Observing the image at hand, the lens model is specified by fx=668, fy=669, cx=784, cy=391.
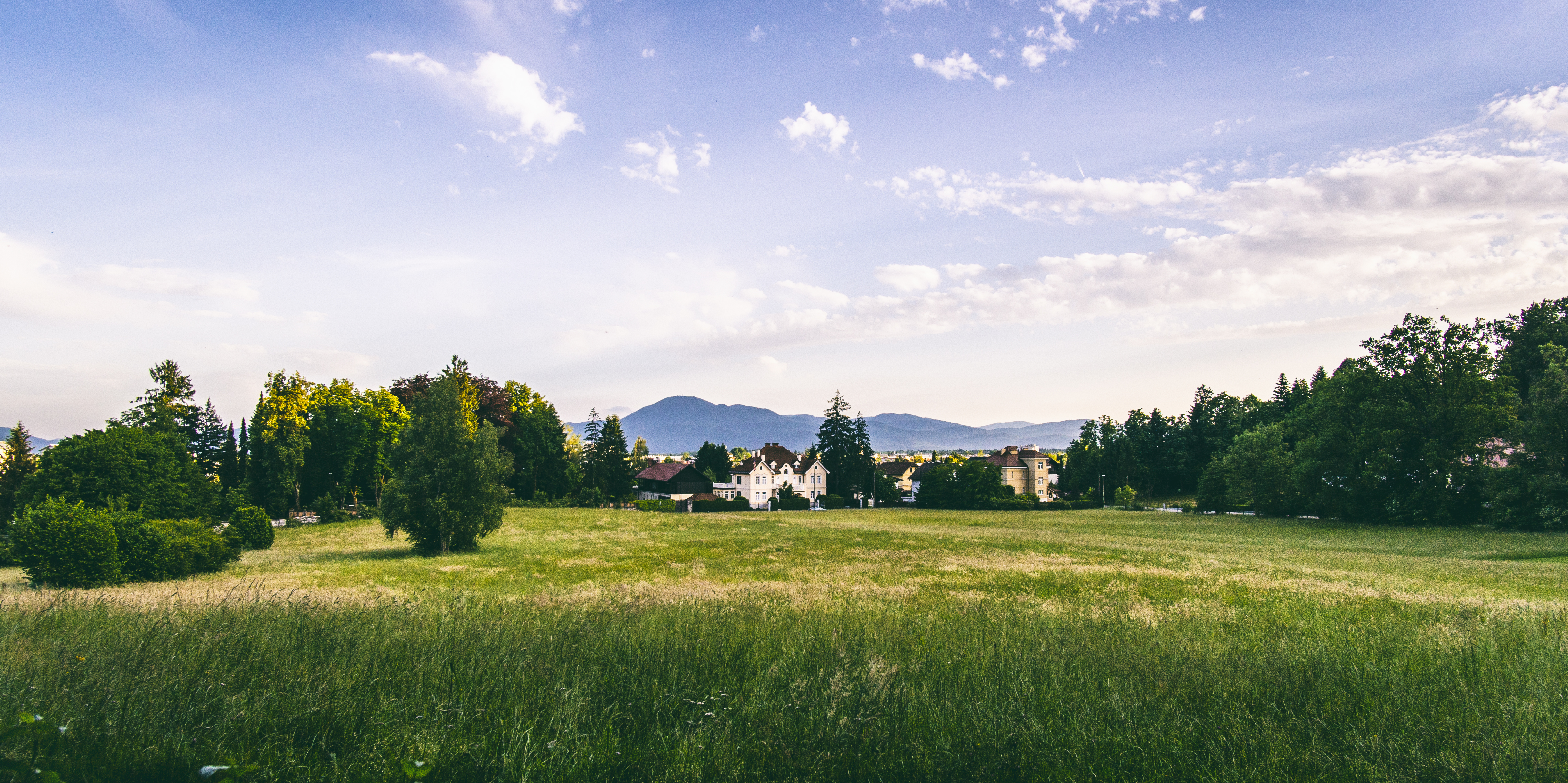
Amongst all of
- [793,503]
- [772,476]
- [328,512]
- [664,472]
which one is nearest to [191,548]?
Result: [328,512]

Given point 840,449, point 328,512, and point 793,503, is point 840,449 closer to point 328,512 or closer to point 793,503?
point 793,503

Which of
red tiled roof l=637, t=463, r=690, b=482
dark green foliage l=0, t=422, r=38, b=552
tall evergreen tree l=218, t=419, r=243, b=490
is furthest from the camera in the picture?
red tiled roof l=637, t=463, r=690, b=482

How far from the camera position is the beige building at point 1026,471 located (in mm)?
115188

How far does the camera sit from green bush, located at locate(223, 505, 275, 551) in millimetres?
28062

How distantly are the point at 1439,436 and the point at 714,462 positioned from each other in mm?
92103

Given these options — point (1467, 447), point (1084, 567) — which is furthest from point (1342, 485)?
point (1084, 567)

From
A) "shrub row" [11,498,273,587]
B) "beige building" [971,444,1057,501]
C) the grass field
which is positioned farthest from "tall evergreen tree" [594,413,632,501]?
the grass field

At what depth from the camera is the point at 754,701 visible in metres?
5.17

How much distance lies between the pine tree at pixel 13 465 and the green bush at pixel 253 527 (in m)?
22.5

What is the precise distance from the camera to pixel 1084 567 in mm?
21469

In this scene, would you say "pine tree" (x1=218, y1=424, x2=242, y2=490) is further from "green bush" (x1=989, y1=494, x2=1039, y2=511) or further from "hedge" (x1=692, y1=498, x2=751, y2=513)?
"green bush" (x1=989, y1=494, x2=1039, y2=511)

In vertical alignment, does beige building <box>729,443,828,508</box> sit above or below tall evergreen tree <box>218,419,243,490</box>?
below

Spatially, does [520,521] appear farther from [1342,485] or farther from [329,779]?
[1342,485]

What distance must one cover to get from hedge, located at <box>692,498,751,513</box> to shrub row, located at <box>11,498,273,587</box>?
53.6 m
